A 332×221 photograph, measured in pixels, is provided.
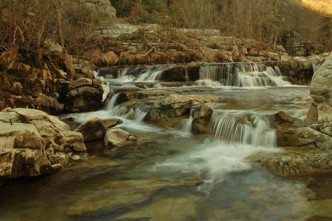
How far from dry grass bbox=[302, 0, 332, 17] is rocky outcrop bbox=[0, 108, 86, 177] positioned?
35120 mm

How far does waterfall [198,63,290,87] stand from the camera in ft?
51.4

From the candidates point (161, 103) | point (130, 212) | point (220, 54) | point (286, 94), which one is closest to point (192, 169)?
point (130, 212)

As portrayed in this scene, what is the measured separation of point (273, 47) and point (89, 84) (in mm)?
19447

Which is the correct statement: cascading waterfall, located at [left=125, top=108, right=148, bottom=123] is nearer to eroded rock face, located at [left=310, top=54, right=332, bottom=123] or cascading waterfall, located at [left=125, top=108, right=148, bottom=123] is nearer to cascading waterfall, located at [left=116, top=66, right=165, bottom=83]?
eroded rock face, located at [left=310, top=54, right=332, bottom=123]

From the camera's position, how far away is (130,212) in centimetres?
456

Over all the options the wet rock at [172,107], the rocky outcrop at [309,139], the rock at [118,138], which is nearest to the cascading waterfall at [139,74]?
the wet rock at [172,107]

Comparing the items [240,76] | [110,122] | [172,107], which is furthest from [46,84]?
[240,76]

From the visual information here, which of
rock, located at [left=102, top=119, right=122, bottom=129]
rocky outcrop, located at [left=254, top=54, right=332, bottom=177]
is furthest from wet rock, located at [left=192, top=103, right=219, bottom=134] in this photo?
rock, located at [left=102, top=119, right=122, bottom=129]

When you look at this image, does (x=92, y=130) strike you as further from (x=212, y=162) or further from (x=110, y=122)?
(x=212, y=162)

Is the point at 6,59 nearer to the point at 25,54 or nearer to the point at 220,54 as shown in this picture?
the point at 25,54

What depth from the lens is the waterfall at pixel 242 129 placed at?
7.21 m

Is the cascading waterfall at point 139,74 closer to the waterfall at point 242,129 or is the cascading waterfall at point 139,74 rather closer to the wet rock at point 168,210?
the waterfall at point 242,129

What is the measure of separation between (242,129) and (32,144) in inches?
161

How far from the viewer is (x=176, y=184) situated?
548 cm
